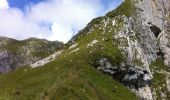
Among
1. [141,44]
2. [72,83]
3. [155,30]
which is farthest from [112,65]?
[155,30]

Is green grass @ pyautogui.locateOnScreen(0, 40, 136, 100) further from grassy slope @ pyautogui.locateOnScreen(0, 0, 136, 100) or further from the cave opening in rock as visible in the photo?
the cave opening in rock

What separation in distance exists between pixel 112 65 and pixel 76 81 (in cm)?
2663

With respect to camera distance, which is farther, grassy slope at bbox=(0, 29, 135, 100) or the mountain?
the mountain

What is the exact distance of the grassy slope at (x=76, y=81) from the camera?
10549 cm

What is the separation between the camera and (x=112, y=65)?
13525 cm

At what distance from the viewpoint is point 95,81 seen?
392 ft

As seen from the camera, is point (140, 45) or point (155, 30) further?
point (155, 30)

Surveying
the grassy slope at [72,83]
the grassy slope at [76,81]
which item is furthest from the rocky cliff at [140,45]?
the grassy slope at [72,83]

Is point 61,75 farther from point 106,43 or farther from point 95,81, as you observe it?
point 106,43

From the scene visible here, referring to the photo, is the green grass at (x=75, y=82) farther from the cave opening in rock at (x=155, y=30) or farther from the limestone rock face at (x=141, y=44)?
the cave opening in rock at (x=155, y=30)

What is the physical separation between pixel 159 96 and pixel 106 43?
2592cm

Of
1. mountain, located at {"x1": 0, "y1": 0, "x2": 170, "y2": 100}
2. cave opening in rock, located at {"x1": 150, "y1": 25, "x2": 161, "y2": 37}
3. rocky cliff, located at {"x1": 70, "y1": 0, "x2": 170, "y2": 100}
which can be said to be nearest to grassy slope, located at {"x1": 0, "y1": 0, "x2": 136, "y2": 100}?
mountain, located at {"x1": 0, "y1": 0, "x2": 170, "y2": 100}

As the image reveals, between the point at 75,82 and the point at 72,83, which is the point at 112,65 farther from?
the point at 72,83

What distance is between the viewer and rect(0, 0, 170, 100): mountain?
11162cm
